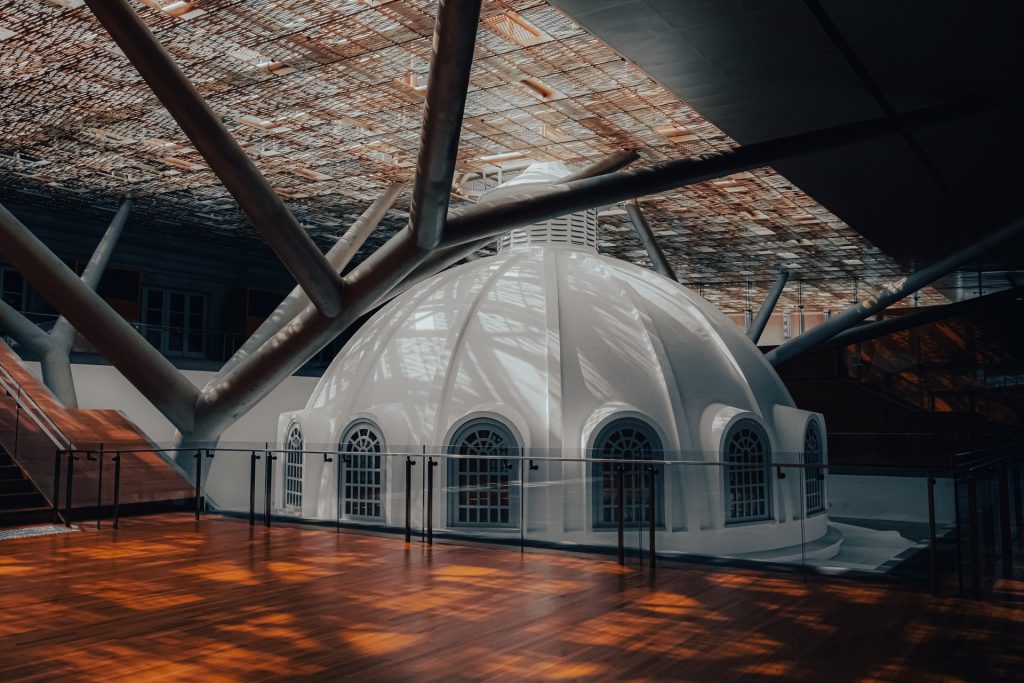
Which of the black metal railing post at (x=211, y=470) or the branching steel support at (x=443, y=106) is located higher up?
the branching steel support at (x=443, y=106)

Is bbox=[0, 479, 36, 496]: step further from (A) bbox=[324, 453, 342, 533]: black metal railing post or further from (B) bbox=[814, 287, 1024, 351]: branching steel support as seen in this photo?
(B) bbox=[814, 287, 1024, 351]: branching steel support

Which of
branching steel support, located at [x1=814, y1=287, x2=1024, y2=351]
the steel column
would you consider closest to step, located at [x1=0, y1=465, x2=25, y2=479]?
the steel column

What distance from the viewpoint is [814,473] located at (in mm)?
13695

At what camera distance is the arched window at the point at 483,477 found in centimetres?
1446

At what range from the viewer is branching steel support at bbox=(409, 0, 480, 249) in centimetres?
1011

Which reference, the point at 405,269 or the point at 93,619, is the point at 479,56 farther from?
the point at 93,619

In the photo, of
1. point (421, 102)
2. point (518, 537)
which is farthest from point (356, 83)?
point (518, 537)

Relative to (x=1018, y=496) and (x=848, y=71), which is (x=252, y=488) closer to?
(x=848, y=71)

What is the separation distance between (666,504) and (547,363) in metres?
6.28

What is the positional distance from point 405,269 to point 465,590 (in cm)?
556

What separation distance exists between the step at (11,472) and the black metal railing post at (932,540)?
15493 millimetres

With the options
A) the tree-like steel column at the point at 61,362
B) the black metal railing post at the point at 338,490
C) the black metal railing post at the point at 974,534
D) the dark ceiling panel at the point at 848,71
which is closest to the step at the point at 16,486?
the black metal railing post at the point at 338,490

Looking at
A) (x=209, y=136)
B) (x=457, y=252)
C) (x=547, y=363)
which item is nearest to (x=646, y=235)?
(x=547, y=363)

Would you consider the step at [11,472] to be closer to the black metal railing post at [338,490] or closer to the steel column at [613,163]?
the black metal railing post at [338,490]
